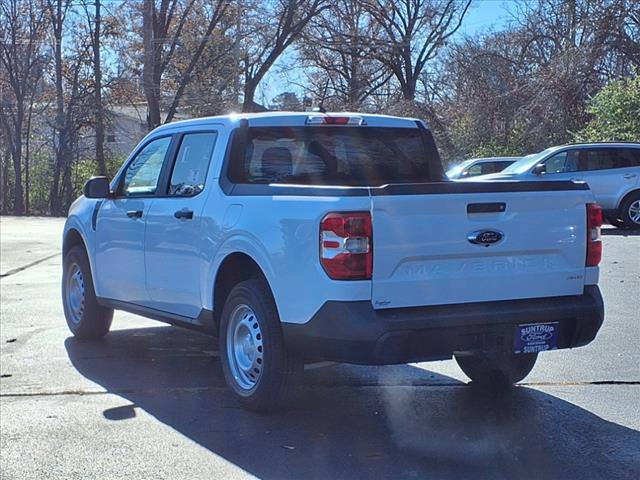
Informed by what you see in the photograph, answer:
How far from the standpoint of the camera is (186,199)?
6.25 m

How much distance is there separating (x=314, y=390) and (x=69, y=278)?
3232mm

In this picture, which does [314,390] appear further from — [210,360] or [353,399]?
[210,360]

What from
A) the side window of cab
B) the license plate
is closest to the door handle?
the side window of cab

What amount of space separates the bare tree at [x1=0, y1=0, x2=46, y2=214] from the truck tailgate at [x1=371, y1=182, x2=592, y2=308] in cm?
3053

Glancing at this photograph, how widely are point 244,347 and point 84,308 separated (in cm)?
283

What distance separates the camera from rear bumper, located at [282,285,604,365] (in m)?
4.73

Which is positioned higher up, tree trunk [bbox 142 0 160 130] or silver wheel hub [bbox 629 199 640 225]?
tree trunk [bbox 142 0 160 130]

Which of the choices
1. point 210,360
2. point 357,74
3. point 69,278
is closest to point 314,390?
point 210,360

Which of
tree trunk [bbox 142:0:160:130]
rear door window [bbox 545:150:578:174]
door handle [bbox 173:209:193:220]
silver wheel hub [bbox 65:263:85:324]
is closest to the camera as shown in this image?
door handle [bbox 173:209:193:220]

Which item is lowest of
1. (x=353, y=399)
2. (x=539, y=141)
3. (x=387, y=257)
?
(x=353, y=399)

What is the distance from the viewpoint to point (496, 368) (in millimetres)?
6242

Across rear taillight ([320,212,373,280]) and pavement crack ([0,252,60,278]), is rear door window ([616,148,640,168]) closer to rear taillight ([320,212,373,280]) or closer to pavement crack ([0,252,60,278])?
pavement crack ([0,252,60,278])

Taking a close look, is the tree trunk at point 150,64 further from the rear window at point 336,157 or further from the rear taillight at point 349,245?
the rear taillight at point 349,245

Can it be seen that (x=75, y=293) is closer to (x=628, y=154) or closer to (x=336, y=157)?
A: (x=336, y=157)
